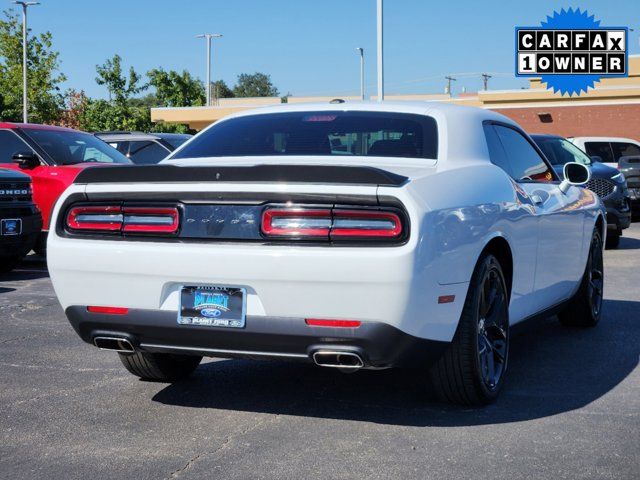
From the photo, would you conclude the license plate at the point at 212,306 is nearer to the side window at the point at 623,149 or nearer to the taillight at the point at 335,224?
the taillight at the point at 335,224

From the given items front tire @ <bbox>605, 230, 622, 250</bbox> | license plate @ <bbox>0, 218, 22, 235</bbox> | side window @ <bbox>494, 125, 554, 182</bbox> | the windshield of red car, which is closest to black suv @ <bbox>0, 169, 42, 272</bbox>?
license plate @ <bbox>0, 218, 22, 235</bbox>

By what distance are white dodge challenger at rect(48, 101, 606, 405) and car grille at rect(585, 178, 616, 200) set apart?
32.3ft

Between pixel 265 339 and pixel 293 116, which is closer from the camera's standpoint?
pixel 265 339

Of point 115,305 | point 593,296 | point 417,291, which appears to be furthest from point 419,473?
point 593,296

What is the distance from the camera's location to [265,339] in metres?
4.46

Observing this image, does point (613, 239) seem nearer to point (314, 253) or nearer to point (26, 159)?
point (26, 159)

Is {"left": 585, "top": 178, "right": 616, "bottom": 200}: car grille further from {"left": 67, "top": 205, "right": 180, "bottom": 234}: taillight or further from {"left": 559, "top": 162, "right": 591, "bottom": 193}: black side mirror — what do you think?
{"left": 67, "top": 205, "right": 180, "bottom": 234}: taillight

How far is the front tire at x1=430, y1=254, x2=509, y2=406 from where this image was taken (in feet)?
16.0

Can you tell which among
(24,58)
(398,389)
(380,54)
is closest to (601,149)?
(380,54)

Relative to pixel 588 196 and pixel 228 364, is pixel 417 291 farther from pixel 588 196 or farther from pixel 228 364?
pixel 588 196

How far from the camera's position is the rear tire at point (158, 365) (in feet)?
18.2

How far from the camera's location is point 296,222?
4387 millimetres

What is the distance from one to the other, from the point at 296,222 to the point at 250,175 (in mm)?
307

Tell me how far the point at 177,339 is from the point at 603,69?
35.1 m
